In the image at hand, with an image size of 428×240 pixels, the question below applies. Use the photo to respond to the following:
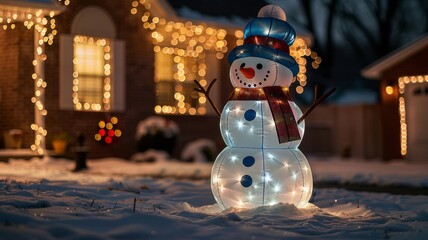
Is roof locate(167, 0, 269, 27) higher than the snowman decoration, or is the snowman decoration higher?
roof locate(167, 0, 269, 27)

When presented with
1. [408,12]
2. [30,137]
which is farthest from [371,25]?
[30,137]

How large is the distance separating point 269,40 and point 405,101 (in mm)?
12164

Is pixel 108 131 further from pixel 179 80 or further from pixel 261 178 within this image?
pixel 261 178

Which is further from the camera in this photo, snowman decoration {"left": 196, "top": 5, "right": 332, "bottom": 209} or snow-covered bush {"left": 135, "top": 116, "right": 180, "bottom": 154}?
snow-covered bush {"left": 135, "top": 116, "right": 180, "bottom": 154}

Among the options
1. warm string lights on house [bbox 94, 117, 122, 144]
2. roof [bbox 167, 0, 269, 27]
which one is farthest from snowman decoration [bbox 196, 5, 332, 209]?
roof [bbox 167, 0, 269, 27]

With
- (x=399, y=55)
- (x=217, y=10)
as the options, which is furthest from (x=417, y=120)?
(x=217, y=10)

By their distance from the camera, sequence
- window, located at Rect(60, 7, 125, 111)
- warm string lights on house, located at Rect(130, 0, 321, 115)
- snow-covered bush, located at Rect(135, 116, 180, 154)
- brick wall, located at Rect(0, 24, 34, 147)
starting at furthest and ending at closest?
warm string lights on house, located at Rect(130, 0, 321, 115) → snow-covered bush, located at Rect(135, 116, 180, 154) → window, located at Rect(60, 7, 125, 111) → brick wall, located at Rect(0, 24, 34, 147)

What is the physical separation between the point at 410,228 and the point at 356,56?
32.6 meters

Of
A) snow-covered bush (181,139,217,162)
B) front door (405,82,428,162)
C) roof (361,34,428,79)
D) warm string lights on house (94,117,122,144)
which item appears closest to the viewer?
warm string lights on house (94,117,122,144)

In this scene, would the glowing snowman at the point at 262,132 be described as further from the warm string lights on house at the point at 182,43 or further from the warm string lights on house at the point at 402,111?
the warm string lights on house at the point at 402,111

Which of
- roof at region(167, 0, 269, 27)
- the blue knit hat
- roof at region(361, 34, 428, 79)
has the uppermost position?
roof at region(167, 0, 269, 27)

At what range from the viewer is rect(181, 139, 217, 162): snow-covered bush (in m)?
16.7

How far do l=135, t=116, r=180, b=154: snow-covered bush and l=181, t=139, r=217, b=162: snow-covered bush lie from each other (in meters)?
0.49

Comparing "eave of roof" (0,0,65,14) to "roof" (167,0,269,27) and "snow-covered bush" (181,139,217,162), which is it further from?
"snow-covered bush" (181,139,217,162)
